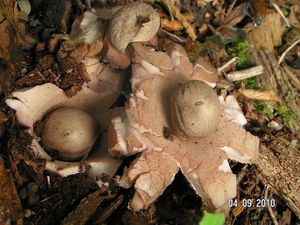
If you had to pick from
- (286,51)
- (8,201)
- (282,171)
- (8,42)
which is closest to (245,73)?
(286,51)

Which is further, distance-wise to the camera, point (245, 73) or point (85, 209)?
point (245, 73)

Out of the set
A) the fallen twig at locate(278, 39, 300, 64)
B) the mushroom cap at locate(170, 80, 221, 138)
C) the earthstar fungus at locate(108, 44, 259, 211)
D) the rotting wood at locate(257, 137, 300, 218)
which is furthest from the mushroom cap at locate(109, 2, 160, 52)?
the fallen twig at locate(278, 39, 300, 64)

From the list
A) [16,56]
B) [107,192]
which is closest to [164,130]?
[107,192]

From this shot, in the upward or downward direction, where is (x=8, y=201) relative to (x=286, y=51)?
downward

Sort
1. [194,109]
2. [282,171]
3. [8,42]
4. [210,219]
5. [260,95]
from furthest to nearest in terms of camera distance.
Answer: [260,95]
[282,171]
[8,42]
[194,109]
[210,219]

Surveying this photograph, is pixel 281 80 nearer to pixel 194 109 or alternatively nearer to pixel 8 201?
pixel 194 109

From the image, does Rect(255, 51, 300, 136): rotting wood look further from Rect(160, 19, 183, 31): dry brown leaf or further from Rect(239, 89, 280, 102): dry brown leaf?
Rect(160, 19, 183, 31): dry brown leaf

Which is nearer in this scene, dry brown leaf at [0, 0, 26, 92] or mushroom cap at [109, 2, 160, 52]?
mushroom cap at [109, 2, 160, 52]
